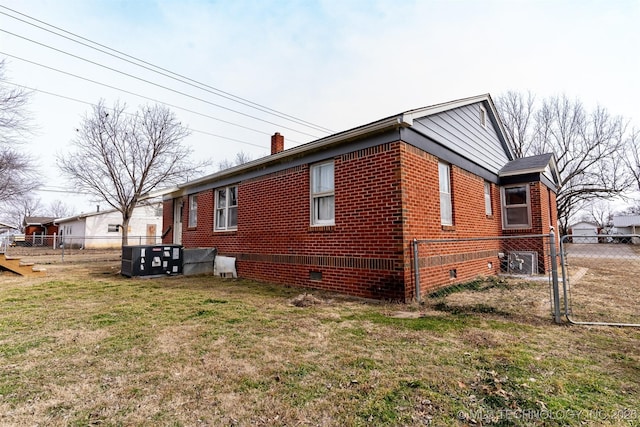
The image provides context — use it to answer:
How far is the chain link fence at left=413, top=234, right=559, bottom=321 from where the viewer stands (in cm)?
534

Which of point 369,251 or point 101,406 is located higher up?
point 369,251

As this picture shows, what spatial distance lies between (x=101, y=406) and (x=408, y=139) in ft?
19.8

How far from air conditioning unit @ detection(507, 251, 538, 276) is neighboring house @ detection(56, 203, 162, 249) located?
28.6m

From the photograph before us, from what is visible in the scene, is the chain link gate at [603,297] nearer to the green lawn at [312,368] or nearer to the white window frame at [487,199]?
the green lawn at [312,368]

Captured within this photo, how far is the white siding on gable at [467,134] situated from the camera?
730 centimetres

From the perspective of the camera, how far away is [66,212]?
70.6m

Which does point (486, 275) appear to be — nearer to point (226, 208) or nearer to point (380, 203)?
point (380, 203)

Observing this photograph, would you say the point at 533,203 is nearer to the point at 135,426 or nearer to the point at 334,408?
the point at 334,408

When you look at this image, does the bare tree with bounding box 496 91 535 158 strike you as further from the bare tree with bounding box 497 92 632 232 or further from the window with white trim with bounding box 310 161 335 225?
the window with white trim with bounding box 310 161 335 225

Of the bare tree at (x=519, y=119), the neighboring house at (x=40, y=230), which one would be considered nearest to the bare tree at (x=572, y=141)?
the bare tree at (x=519, y=119)

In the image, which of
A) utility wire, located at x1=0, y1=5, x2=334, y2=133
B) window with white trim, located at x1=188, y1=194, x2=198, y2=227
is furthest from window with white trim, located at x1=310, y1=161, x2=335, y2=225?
utility wire, located at x1=0, y1=5, x2=334, y2=133

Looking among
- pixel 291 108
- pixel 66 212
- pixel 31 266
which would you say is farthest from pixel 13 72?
pixel 66 212

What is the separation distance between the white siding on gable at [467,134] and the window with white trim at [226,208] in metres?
6.45

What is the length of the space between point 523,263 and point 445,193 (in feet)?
16.6
